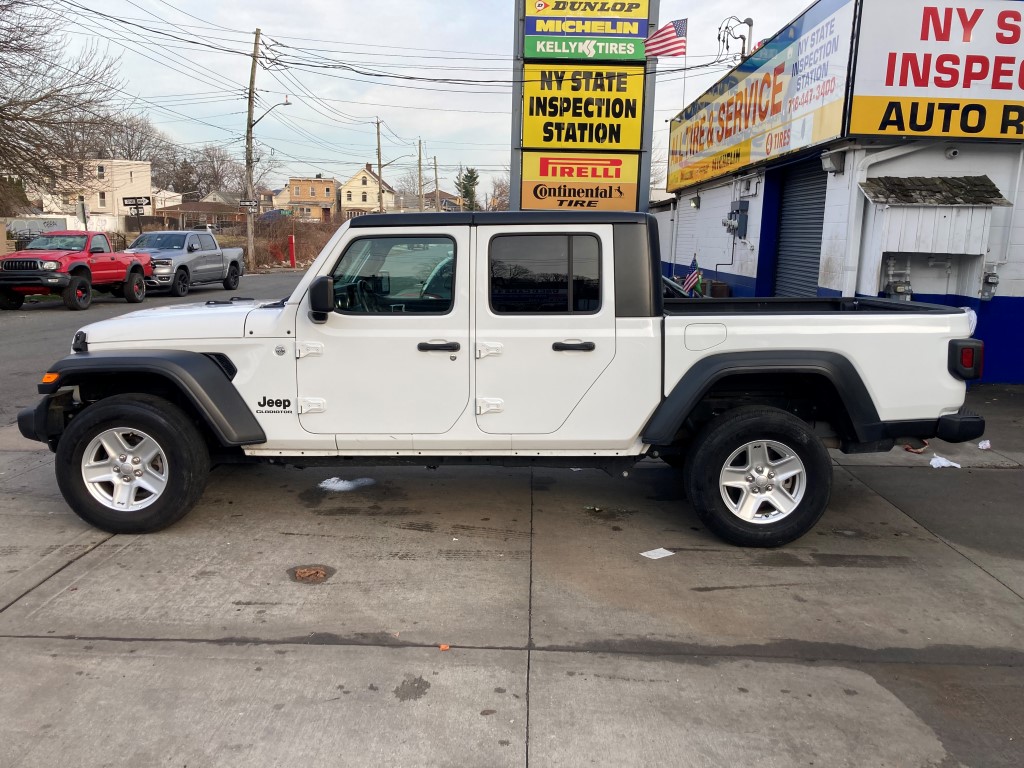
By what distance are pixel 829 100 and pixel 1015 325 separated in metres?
3.32

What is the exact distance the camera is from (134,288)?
19328 mm

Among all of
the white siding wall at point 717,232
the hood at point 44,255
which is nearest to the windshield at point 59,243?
the hood at point 44,255

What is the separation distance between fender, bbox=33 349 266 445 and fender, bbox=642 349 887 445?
2.37 m

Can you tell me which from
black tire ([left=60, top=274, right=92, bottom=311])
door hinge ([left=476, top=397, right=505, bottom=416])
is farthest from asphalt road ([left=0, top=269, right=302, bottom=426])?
door hinge ([left=476, top=397, right=505, bottom=416])

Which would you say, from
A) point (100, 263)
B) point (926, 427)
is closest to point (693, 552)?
point (926, 427)

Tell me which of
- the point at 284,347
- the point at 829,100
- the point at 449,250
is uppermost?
the point at 829,100

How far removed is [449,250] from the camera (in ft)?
15.3

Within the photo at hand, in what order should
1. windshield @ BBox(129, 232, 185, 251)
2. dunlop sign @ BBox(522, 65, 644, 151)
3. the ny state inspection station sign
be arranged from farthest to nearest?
windshield @ BBox(129, 232, 185, 251) → dunlop sign @ BBox(522, 65, 644, 151) → the ny state inspection station sign

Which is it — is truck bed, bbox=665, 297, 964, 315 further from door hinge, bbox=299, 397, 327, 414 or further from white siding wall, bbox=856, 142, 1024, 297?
white siding wall, bbox=856, 142, 1024, 297

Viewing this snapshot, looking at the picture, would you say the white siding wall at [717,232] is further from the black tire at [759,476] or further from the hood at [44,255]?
the hood at [44,255]

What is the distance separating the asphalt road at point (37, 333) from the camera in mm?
9086

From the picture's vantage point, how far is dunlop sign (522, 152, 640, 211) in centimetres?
1200

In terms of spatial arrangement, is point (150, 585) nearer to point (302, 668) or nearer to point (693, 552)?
point (302, 668)

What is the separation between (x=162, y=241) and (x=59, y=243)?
4.31 m
